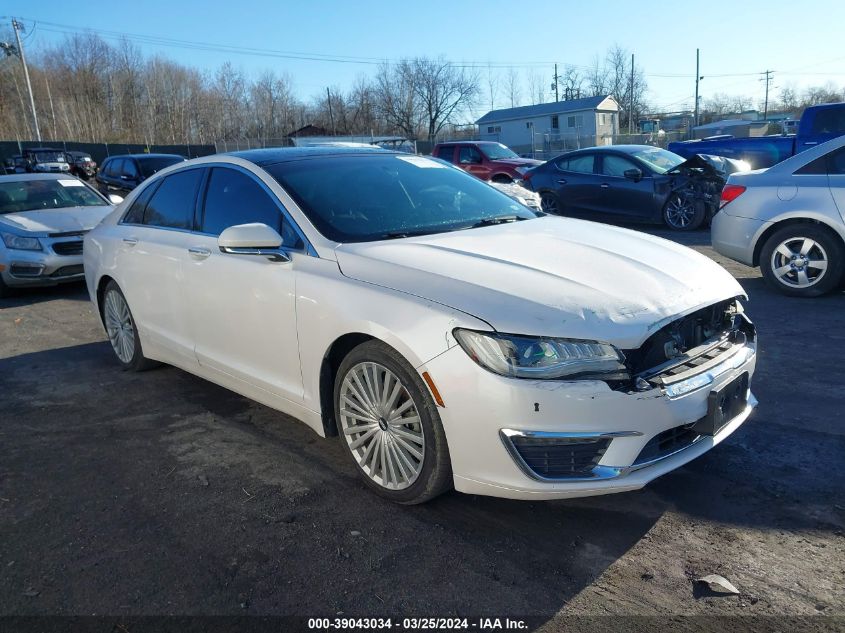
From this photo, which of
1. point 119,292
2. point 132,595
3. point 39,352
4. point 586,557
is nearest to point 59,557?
point 132,595

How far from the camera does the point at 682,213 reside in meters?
11.6

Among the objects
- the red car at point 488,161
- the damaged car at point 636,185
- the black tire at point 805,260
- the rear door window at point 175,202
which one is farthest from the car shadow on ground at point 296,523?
the red car at point 488,161

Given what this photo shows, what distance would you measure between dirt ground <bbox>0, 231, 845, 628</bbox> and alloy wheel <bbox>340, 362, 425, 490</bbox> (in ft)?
0.57

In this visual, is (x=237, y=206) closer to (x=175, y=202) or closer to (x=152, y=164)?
(x=175, y=202)

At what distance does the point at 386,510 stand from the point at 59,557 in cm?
143

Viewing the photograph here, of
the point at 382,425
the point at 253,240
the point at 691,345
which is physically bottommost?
the point at 382,425

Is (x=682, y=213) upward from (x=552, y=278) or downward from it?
downward

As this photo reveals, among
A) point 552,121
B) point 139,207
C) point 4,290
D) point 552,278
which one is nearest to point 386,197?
point 552,278

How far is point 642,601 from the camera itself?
2.45m

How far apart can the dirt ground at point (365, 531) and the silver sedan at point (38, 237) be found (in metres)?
4.73

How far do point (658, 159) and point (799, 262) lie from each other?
6.11 m

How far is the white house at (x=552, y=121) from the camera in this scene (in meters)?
62.6

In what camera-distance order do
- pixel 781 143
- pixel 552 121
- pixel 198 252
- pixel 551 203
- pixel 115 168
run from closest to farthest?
1. pixel 198 252
2. pixel 781 143
3. pixel 551 203
4. pixel 115 168
5. pixel 552 121

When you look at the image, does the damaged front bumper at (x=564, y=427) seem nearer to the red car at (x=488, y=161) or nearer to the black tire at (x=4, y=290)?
the black tire at (x=4, y=290)
